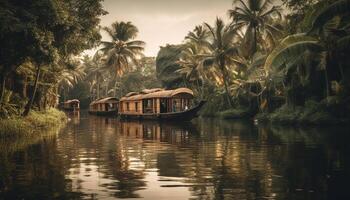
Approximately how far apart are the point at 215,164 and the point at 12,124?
13.6 metres

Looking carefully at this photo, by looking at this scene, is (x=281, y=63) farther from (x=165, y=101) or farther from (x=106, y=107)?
(x=106, y=107)

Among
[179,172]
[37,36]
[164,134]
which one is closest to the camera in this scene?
[179,172]

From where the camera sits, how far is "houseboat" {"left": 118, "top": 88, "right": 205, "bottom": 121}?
1309 inches

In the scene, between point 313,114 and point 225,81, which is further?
point 225,81

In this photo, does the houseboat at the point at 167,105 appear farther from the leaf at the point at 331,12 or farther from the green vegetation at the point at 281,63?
the leaf at the point at 331,12

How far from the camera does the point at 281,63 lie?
2520 cm

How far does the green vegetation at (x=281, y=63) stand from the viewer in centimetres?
2414

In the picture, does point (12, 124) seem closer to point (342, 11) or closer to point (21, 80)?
point (21, 80)

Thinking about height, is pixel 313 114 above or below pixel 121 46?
below

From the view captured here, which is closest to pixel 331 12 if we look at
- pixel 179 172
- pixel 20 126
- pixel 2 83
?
pixel 179 172

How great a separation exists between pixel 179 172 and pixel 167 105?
26.0 metres

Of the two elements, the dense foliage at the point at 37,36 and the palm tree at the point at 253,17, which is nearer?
the dense foliage at the point at 37,36

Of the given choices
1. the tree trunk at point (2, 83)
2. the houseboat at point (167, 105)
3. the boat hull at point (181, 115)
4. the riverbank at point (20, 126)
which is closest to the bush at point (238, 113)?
the houseboat at point (167, 105)

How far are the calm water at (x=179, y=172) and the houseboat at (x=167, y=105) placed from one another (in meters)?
17.9
